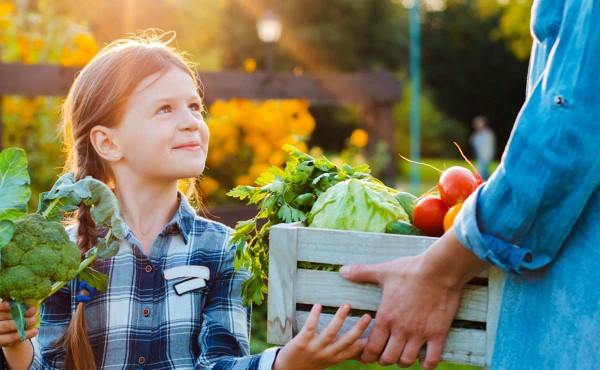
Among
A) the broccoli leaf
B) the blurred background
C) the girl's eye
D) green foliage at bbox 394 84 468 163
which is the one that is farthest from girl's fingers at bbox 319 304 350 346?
green foliage at bbox 394 84 468 163

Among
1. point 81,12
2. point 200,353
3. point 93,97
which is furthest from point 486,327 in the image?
point 81,12

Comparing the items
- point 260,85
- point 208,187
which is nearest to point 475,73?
point 260,85

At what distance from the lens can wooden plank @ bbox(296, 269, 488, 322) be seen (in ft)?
6.34

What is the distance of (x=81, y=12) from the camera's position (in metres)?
15.5

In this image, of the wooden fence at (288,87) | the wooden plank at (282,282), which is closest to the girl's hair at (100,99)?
the wooden plank at (282,282)

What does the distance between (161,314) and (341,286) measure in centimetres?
75

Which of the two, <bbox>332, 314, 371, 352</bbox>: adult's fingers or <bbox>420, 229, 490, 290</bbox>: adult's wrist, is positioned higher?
<bbox>420, 229, 490, 290</bbox>: adult's wrist

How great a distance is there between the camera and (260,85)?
27.2 ft

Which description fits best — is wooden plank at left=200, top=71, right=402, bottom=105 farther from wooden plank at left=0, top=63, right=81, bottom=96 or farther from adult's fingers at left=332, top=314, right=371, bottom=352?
adult's fingers at left=332, top=314, right=371, bottom=352

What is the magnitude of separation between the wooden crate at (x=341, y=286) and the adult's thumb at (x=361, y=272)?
2 centimetres

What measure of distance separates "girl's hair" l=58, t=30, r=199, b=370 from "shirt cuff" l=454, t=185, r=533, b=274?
1.32 m

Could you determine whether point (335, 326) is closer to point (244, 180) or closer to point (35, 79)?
point (35, 79)

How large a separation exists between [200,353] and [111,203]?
588 millimetres

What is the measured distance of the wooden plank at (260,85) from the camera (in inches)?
263
